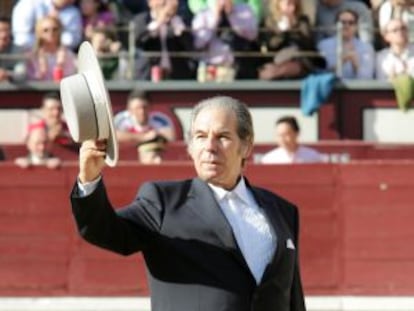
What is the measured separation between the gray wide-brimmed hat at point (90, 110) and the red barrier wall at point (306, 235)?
20.8ft

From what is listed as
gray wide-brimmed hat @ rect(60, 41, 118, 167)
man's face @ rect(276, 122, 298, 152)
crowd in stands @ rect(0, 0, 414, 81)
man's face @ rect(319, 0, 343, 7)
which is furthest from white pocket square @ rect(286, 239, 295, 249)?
man's face @ rect(319, 0, 343, 7)

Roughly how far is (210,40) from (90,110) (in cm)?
744

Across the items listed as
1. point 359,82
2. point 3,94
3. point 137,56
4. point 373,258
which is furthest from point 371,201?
point 3,94

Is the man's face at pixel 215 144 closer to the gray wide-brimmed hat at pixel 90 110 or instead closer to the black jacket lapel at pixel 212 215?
the black jacket lapel at pixel 212 215

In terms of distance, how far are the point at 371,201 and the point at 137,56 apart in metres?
2.07

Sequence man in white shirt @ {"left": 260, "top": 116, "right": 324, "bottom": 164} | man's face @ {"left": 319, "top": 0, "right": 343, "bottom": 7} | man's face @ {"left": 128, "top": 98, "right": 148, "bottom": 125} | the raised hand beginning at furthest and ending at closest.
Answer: man's face @ {"left": 319, "top": 0, "right": 343, "bottom": 7}
man's face @ {"left": 128, "top": 98, "right": 148, "bottom": 125}
man in white shirt @ {"left": 260, "top": 116, "right": 324, "bottom": 164}
the raised hand

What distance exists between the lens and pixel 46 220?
1001cm

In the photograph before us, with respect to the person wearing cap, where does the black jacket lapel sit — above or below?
above

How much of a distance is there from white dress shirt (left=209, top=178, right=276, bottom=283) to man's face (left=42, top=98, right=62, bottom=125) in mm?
6439

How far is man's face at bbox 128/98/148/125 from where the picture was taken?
996cm

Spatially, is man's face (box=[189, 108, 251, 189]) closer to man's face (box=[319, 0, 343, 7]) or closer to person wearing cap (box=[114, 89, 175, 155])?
person wearing cap (box=[114, 89, 175, 155])

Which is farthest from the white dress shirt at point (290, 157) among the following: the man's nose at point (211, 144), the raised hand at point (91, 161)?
the raised hand at point (91, 161)

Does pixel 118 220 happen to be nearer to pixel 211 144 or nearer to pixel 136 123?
pixel 211 144

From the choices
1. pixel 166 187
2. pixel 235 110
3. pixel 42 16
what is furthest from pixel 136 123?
pixel 235 110
